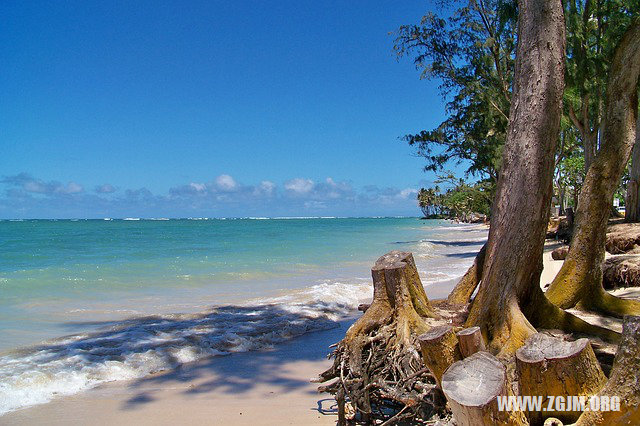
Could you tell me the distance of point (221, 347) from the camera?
7094mm

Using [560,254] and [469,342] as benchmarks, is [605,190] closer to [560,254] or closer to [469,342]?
[469,342]

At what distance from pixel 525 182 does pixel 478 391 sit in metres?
2.38

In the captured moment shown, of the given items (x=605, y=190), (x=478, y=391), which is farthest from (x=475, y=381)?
(x=605, y=190)

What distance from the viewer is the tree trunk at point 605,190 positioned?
5.27 metres

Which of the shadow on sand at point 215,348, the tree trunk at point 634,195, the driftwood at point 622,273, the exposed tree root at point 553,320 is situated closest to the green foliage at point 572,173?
the tree trunk at point 634,195

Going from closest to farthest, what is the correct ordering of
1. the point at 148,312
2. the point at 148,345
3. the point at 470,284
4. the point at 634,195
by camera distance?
the point at 470,284 → the point at 148,345 → the point at 148,312 → the point at 634,195

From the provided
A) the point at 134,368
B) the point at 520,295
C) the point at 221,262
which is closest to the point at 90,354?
the point at 134,368

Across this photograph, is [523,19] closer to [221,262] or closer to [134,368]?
[134,368]

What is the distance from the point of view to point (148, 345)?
7.17 meters

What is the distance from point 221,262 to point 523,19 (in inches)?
676

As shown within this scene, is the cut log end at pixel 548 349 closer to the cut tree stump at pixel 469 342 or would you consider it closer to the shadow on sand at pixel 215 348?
the cut tree stump at pixel 469 342

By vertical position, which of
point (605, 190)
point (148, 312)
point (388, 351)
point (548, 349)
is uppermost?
point (605, 190)

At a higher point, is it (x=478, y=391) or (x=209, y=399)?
(x=478, y=391)

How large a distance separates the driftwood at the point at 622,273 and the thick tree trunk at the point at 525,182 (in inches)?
192
